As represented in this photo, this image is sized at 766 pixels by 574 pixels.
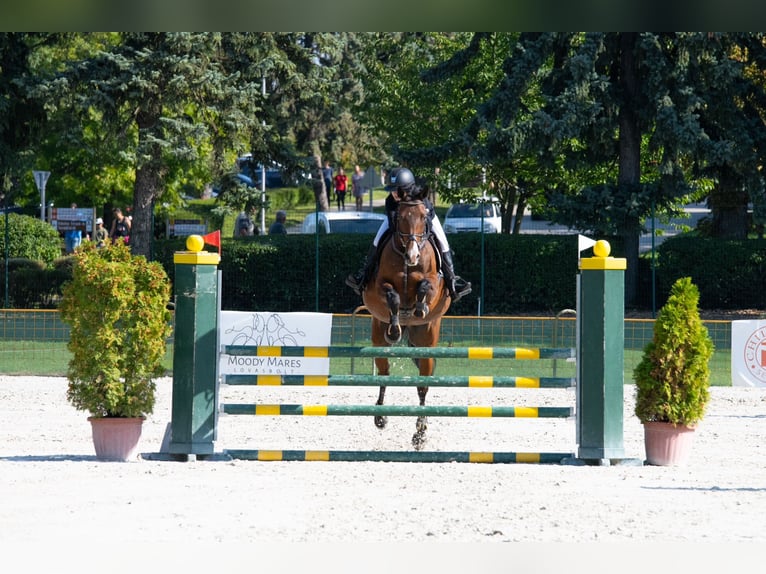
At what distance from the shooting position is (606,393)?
9531mm

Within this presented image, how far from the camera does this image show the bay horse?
410 inches

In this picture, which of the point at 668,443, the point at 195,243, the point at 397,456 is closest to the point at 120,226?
the point at 195,243

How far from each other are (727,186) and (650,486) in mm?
19036

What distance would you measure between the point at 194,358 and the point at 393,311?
6.50 ft

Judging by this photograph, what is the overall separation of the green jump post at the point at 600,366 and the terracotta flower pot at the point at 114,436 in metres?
3.73

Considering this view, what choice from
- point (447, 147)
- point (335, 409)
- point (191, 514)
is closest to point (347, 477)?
point (335, 409)

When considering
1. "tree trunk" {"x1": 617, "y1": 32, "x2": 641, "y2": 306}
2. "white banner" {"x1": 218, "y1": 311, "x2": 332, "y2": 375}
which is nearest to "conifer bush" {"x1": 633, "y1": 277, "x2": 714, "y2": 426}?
"white banner" {"x1": 218, "y1": 311, "x2": 332, "y2": 375}

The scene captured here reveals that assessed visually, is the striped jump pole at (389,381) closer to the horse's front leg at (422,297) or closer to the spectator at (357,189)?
the horse's front leg at (422,297)

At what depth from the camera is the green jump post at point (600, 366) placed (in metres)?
9.54

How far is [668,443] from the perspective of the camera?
960 centimetres

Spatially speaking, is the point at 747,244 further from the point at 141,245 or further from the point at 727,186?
the point at 141,245

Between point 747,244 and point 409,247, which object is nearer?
point 409,247

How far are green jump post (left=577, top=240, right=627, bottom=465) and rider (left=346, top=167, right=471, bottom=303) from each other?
1.61m

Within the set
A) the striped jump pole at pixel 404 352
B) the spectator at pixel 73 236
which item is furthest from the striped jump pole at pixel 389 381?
the spectator at pixel 73 236
